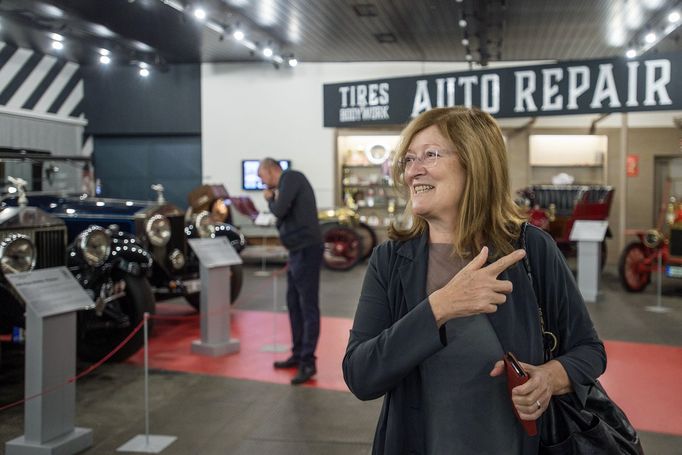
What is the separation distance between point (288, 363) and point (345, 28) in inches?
265

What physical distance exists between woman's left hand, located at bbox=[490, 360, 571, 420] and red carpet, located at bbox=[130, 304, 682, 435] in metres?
2.71

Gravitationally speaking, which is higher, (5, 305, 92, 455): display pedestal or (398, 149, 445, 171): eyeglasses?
(398, 149, 445, 171): eyeglasses

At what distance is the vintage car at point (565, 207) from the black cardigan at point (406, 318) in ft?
25.4

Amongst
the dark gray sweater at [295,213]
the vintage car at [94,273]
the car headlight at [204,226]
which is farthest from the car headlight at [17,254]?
the car headlight at [204,226]

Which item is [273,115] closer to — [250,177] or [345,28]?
[250,177]

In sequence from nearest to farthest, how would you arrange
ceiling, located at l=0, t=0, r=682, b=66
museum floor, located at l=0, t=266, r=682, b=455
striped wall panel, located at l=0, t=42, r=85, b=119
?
museum floor, located at l=0, t=266, r=682, b=455
ceiling, located at l=0, t=0, r=682, b=66
striped wall panel, located at l=0, t=42, r=85, b=119

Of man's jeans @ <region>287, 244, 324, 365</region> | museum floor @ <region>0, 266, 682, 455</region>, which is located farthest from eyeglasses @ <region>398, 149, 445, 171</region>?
man's jeans @ <region>287, 244, 324, 365</region>

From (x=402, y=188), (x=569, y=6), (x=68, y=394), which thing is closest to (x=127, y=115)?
(x=569, y=6)

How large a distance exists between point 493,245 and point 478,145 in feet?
0.67

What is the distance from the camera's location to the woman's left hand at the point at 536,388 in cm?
122

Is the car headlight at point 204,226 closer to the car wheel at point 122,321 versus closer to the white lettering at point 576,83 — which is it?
the car wheel at point 122,321

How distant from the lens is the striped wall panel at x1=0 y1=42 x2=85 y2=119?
40.4ft

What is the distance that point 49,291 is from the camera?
3369 millimetres

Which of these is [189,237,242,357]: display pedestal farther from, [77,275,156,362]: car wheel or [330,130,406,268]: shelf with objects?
[330,130,406,268]: shelf with objects
